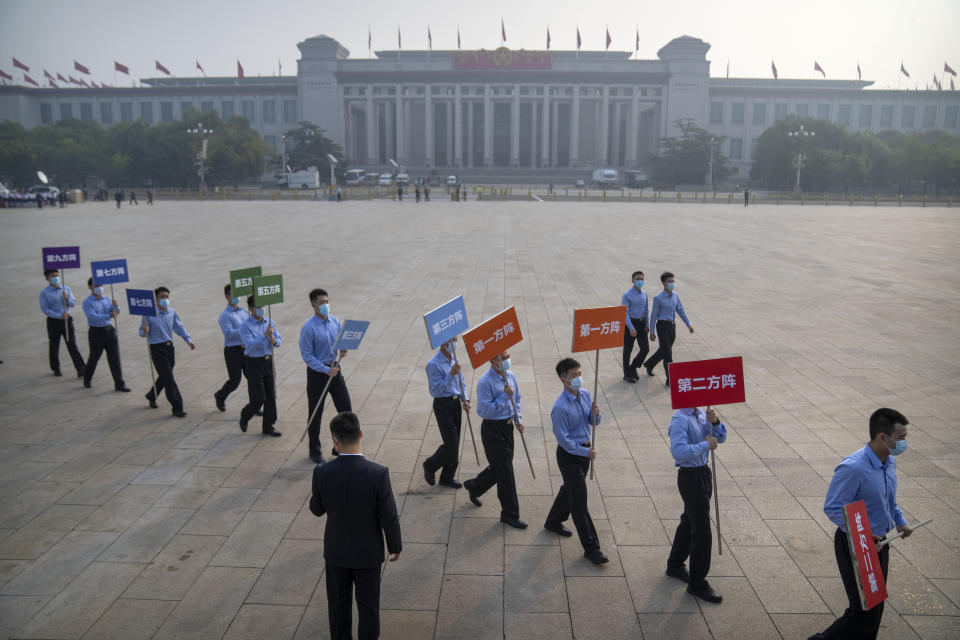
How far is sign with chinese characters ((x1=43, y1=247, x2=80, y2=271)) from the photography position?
11531mm

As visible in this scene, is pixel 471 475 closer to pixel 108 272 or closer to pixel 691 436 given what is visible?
pixel 691 436

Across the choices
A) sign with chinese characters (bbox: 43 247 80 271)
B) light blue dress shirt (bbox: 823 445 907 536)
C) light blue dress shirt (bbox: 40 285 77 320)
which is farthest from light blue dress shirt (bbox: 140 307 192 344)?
light blue dress shirt (bbox: 823 445 907 536)

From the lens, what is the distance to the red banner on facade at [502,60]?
100625mm

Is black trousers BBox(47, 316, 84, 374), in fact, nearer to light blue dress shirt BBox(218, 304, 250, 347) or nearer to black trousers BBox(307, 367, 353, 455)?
light blue dress shirt BBox(218, 304, 250, 347)

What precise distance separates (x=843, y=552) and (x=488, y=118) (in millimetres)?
103932

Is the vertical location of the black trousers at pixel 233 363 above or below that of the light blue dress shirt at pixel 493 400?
below

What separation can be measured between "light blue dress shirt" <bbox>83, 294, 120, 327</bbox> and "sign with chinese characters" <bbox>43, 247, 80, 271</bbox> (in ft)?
4.46

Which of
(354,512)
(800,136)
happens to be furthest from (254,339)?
(800,136)

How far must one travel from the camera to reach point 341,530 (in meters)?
4.54

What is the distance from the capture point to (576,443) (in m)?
6.05

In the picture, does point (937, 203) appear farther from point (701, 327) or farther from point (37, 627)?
point (37, 627)

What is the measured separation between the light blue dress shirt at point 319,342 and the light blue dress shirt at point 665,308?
509cm

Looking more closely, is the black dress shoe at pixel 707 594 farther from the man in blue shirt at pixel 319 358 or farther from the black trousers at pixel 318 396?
the black trousers at pixel 318 396

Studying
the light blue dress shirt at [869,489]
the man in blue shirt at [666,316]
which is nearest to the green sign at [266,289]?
the man in blue shirt at [666,316]
